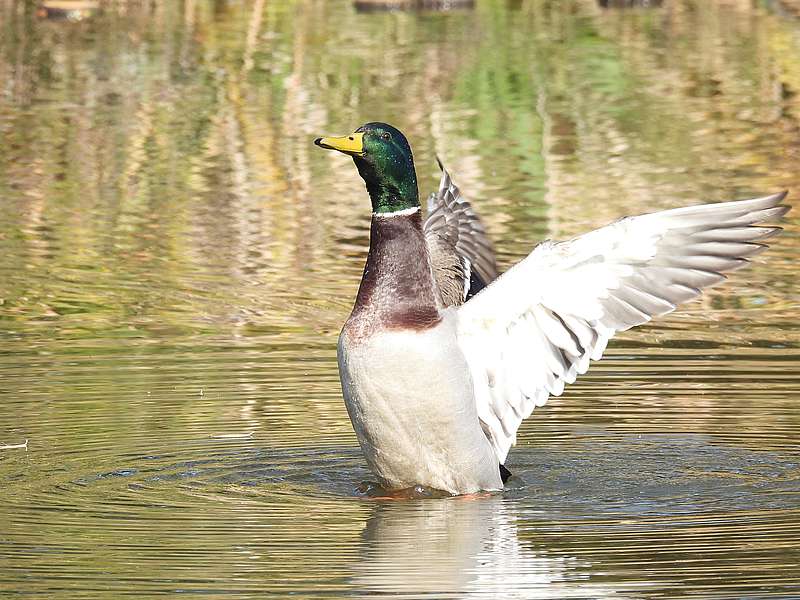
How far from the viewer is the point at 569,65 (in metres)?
28.3

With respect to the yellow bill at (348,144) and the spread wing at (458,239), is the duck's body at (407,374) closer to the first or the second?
the yellow bill at (348,144)

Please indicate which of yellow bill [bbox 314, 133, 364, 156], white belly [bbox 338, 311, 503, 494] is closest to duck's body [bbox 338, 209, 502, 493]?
white belly [bbox 338, 311, 503, 494]

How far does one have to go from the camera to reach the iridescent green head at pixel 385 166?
858 cm

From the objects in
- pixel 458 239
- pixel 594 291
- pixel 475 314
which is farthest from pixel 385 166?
pixel 458 239

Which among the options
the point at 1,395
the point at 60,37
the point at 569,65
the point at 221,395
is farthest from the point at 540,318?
the point at 60,37

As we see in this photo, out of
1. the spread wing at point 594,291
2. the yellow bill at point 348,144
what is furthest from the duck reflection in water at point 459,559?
the yellow bill at point 348,144

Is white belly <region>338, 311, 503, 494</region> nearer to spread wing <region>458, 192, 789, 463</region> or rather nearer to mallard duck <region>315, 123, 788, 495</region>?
mallard duck <region>315, 123, 788, 495</region>

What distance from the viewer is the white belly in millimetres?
8352

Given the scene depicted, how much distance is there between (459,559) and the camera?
737cm

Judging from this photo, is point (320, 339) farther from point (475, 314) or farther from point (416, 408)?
point (416, 408)

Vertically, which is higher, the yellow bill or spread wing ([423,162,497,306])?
the yellow bill

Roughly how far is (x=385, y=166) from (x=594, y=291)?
1.11 metres

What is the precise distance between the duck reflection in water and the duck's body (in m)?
0.21

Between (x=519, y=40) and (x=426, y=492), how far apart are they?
23.0m
